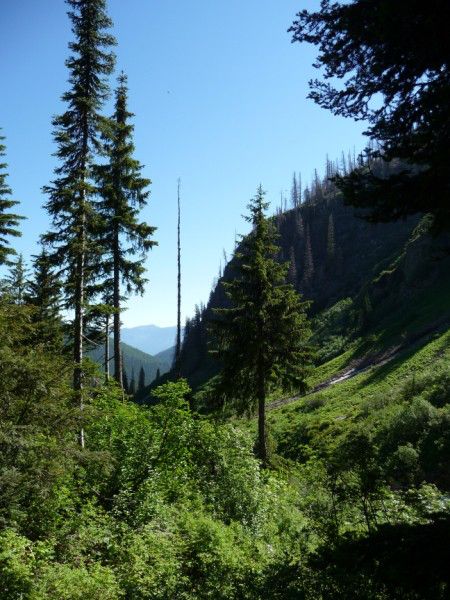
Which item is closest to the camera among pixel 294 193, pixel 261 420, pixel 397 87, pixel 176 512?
pixel 397 87

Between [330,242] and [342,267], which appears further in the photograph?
[330,242]

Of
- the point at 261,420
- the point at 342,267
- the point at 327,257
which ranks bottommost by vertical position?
the point at 261,420

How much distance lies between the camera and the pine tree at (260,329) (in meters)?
18.3

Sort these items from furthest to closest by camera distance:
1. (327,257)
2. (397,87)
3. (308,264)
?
1. (308,264)
2. (327,257)
3. (397,87)

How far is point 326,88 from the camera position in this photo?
23.6ft

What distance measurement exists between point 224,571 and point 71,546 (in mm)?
3089

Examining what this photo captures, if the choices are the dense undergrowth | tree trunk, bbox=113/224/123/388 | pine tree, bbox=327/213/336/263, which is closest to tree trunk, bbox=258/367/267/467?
the dense undergrowth

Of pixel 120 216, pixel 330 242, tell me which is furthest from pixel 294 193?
pixel 120 216

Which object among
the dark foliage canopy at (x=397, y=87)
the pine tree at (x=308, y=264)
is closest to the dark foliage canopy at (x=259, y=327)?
the dark foliage canopy at (x=397, y=87)

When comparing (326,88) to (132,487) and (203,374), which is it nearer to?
(132,487)

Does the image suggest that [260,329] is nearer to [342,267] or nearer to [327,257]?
[342,267]

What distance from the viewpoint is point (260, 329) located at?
1836 centimetres

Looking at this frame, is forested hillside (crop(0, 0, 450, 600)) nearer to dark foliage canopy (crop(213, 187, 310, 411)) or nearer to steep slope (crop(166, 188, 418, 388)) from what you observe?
dark foliage canopy (crop(213, 187, 310, 411))

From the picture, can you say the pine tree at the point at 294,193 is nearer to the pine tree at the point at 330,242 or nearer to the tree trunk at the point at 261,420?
the pine tree at the point at 330,242
